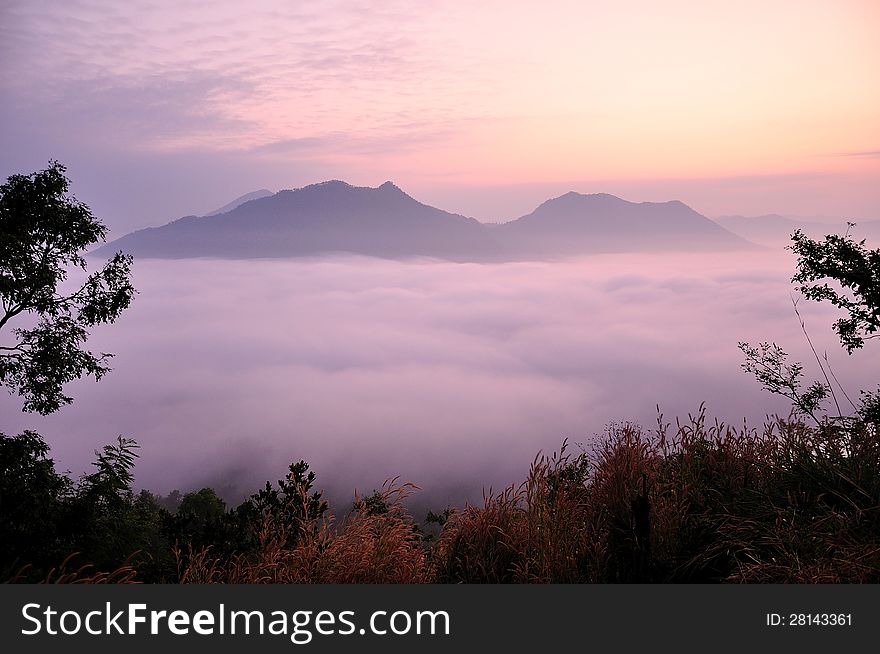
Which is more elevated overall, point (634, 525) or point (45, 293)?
point (45, 293)

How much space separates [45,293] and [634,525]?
48.8 ft

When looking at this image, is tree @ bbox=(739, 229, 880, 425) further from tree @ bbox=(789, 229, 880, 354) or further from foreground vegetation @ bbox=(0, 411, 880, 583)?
foreground vegetation @ bbox=(0, 411, 880, 583)

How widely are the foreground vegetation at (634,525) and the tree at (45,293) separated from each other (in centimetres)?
1027

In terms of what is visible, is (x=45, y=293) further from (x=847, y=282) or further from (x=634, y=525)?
(x=847, y=282)

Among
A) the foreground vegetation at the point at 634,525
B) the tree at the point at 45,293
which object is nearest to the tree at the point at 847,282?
the foreground vegetation at the point at 634,525

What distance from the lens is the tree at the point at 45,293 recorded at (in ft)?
49.6

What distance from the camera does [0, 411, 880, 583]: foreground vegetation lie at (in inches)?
195

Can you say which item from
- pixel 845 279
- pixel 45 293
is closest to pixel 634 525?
pixel 845 279

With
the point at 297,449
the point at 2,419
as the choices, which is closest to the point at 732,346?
the point at 297,449

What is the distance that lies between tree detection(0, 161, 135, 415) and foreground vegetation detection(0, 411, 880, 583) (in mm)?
10271

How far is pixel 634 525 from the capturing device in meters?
5.28

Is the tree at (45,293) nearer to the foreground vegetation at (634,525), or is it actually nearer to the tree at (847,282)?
the foreground vegetation at (634,525)

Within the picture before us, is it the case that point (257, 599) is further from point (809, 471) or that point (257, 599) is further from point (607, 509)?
point (809, 471)

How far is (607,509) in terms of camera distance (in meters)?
5.76
